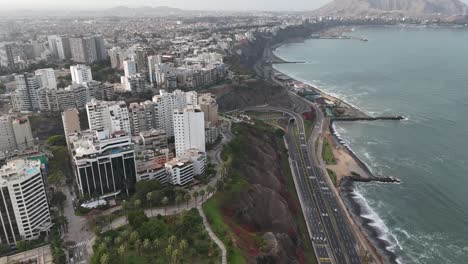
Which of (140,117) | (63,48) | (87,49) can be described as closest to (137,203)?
(140,117)

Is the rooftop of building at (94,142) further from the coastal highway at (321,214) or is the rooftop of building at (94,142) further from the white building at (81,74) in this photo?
the white building at (81,74)

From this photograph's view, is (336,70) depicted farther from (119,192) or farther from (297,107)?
(119,192)

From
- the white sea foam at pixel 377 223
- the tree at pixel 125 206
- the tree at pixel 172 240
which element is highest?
the tree at pixel 172 240

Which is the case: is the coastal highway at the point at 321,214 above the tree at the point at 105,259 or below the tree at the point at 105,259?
below

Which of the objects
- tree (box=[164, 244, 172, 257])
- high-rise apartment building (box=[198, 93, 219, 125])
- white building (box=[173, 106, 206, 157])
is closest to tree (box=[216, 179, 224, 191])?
white building (box=[173, 106, 206, 157])

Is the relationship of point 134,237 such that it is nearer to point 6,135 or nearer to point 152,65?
point 6,135

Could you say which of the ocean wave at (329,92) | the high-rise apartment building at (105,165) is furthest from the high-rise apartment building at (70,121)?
the ocean wave at (329,92)

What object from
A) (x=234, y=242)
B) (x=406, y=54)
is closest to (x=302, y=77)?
(x=406, y=54)
